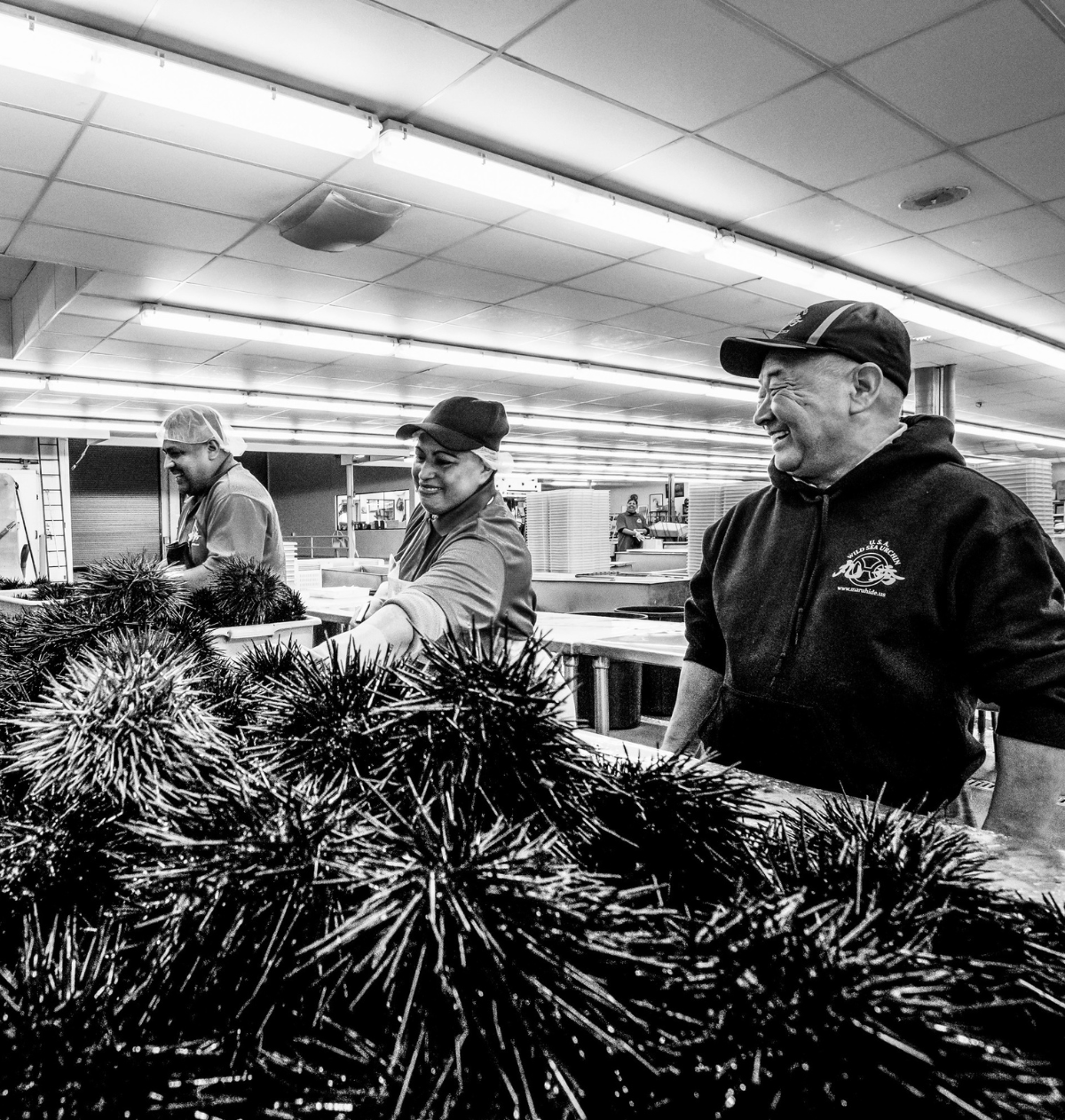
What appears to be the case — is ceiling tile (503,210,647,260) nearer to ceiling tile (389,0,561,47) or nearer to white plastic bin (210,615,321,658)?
ceiling tile (389,0,561,47)

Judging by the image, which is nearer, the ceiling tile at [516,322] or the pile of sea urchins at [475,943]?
the pile of sea urchins at [475,943]

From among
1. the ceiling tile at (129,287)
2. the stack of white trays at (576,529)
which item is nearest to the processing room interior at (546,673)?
the ceiling tile at (129,287)

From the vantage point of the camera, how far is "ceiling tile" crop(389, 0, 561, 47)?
8.91ft

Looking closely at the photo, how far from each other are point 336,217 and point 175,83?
1400 millimetres

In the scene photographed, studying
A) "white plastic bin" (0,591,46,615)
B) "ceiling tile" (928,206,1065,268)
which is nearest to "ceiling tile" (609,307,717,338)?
"ceiling tile" (928,206,1065,268)

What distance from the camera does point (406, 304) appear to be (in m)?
6.30

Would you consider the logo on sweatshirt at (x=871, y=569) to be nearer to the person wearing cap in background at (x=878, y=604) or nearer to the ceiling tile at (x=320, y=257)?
the person wearing cap in background at (x=878, y=604)

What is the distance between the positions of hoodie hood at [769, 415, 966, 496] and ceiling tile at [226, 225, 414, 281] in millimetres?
4299

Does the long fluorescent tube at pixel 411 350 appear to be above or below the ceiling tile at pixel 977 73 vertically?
below

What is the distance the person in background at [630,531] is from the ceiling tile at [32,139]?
8.29 m

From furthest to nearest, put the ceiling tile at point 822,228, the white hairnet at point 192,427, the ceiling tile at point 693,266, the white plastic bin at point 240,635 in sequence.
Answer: the ceiling tile at point 693,266
the ceiling tile at point 822,228
the white hairnet at point 192,427
the white plastic bin at point 240,635

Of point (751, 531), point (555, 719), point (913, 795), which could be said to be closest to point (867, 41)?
point (751, 531)

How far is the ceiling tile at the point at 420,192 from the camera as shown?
157 inches

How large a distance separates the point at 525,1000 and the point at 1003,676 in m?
1.12
